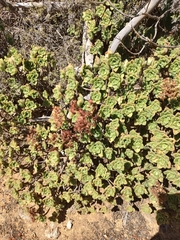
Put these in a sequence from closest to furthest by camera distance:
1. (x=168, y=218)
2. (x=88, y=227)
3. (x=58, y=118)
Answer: (x=58, y=118) < (x=168, y=218) < (x=88, y=227)

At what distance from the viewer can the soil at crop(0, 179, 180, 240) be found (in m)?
2.68

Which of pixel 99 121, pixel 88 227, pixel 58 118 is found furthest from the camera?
pixel 88 227

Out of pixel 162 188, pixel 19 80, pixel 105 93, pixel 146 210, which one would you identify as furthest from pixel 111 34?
pixel 146 210

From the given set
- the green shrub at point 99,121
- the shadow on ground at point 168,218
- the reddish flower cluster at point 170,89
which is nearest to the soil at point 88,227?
the shadow on ground at point 168,218

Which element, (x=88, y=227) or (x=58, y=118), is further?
(x=88, y=227)

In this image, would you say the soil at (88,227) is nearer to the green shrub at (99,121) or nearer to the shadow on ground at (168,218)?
the shadow on ground at (168,218)

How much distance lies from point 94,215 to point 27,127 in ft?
4.28

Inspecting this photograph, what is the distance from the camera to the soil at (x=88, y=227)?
8.78ft

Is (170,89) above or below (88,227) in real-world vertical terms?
above

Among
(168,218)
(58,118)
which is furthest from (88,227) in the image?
(58,118)

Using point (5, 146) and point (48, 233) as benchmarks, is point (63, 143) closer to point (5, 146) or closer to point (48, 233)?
point (5, 146)

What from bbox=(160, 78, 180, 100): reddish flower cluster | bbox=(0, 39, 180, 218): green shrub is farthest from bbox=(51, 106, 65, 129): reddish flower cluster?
bbox=(160, 78, 180, 100): reddish flower cluster

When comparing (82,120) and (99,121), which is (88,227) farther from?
(82,120)

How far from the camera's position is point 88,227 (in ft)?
8.94
